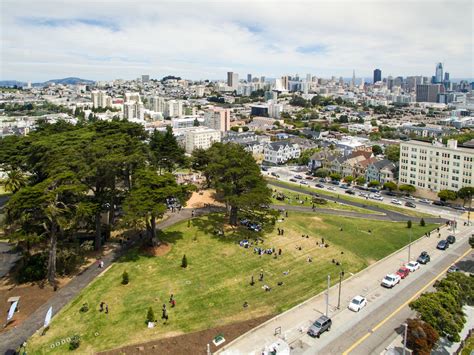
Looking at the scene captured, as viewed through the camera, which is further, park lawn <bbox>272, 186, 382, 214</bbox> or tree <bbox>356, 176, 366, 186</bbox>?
tree <bbox>356, 176, 366, 186</bbox>

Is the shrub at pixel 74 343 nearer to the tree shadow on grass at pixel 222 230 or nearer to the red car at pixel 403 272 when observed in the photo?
the tree shadow on grass at pixel 222 230

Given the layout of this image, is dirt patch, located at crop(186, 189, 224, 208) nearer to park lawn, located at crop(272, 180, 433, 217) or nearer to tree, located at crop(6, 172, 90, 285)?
park lawn, located at crop(272, 180, 433, 217)

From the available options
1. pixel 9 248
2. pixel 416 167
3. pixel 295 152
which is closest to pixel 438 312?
pixel 9 248

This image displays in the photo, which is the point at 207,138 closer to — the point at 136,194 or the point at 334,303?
the point at 136,194

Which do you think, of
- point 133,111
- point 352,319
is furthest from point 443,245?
point 133,111

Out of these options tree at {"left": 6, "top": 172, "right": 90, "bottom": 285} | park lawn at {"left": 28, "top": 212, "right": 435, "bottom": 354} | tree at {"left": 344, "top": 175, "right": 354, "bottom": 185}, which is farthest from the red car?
tree at {"left": 344, "top": 175, "right": 354, "bottom": 185}

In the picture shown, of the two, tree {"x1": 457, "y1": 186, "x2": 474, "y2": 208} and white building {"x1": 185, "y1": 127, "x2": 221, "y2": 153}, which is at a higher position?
white building {"x1": 185, "y1": 127, "x2": 221, "y2": 153}
